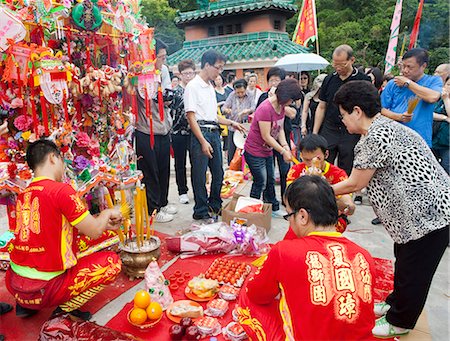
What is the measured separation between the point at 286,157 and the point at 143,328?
2.15 m

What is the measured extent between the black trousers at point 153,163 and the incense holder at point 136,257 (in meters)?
1.05

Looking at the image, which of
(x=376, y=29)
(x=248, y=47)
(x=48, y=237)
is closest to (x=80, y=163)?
(x=48, y=237)

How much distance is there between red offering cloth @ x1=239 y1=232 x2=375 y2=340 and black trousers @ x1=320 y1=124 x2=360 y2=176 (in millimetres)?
2477

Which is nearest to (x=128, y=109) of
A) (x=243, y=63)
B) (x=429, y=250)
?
(x=429, y=250)

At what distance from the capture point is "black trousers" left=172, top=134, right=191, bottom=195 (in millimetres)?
4203

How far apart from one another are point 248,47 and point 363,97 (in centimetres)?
1100

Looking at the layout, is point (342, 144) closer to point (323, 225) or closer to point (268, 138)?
point (268, 138)

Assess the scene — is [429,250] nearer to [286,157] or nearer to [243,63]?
[286,157]

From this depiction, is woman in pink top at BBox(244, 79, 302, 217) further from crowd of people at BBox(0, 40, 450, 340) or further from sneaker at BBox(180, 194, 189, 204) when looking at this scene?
sneaker at BBox(180, 194, 189, 204)

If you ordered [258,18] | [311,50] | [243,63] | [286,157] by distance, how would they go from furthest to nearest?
[311,50]
[258,18]
[243,63]
[286,157]

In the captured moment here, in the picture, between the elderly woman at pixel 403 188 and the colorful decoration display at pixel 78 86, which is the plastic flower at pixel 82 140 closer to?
the colorful decoration display at pixel 78 86

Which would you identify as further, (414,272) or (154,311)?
(154,311)

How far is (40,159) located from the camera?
198cm

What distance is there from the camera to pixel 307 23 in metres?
8.89
